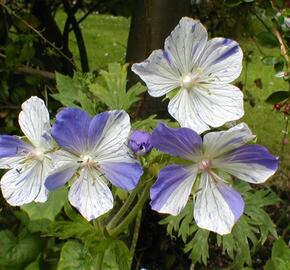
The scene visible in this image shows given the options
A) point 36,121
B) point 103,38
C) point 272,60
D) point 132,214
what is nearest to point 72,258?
point 132,214

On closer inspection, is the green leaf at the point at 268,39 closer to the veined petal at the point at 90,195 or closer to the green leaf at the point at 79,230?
the green leaf at the point at 79,230

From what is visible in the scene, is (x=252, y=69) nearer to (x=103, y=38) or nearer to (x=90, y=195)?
(x=103, y=38)

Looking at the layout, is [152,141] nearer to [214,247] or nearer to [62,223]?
[62,223]

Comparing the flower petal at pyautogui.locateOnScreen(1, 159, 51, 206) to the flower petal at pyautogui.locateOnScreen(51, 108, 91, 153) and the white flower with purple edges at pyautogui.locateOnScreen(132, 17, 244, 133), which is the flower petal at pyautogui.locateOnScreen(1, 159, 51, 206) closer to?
the flower petal at pyautogui.locateOnScreen(51, 108, 91, 153)

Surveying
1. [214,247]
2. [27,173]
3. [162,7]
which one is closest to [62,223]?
[27,173]

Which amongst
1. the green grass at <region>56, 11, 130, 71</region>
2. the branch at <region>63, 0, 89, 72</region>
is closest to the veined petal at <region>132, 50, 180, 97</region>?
the branch at <region>63, 0, 89, 72</region>

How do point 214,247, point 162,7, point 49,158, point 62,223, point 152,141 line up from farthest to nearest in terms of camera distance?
point 214,247
point 162,7
point 62,223
point 49,158
point 152,141
